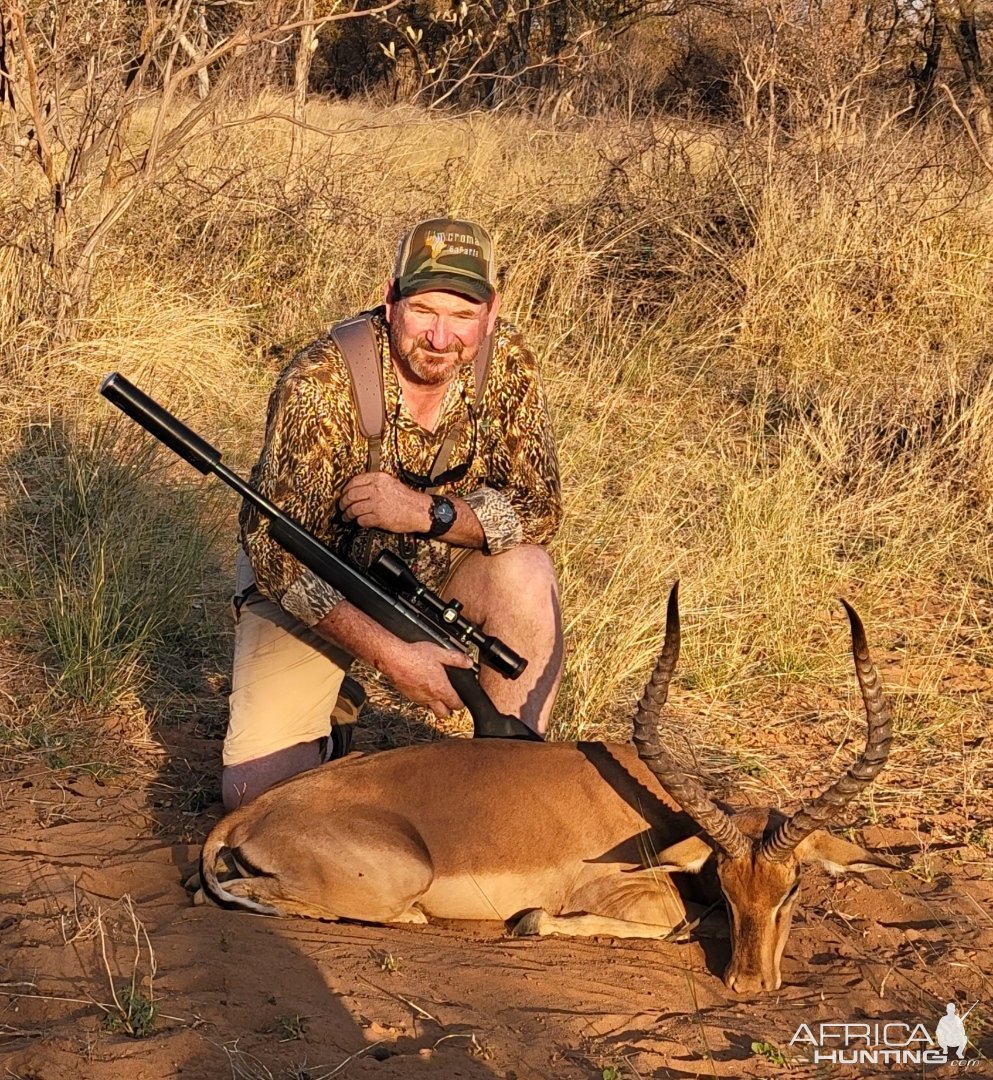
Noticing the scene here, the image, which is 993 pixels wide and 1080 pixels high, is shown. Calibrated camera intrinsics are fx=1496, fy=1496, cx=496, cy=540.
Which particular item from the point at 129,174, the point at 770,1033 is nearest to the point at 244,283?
the point at 129,174

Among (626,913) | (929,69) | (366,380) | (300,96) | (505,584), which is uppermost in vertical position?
(929,69)

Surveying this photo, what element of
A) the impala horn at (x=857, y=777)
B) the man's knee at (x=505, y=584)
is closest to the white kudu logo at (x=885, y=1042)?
the impala horn at (x=857, y=777)

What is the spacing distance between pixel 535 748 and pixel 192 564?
2.37 m

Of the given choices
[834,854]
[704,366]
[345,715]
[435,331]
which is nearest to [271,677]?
[345,715]

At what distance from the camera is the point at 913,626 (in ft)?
21.4

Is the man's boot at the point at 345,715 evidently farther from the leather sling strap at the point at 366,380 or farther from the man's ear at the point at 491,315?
the man's ear at the point at 491,315

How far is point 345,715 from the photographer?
17.4 feet

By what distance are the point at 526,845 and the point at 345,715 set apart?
4.14 ft

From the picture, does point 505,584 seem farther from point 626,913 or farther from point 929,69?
point 929,69

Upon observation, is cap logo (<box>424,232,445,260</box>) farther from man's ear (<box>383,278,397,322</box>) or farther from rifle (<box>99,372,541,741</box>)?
rifle (<box>99,372,541,741</box>)

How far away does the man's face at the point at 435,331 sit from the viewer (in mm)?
4727

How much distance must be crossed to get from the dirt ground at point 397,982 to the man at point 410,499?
0.59 metres

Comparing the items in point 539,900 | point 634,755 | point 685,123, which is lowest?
point 539,900

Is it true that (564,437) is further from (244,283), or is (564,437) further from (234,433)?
(244,283)
